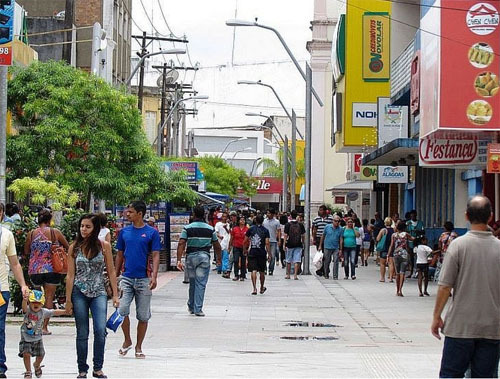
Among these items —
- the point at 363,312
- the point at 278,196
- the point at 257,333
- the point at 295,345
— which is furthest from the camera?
the point at 278,196

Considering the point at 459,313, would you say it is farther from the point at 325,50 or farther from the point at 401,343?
the point at 325,50

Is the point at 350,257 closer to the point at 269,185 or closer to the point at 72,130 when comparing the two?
the point at 72,130

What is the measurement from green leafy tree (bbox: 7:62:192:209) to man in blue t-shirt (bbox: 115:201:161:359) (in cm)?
1113

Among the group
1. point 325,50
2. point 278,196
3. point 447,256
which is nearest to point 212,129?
point 278,196

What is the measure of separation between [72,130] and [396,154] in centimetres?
1142

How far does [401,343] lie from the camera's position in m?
14.7

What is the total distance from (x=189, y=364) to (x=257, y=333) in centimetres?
390

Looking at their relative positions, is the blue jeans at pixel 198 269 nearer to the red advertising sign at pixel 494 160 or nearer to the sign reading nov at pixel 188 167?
the red advertising sign at pixel 494 160

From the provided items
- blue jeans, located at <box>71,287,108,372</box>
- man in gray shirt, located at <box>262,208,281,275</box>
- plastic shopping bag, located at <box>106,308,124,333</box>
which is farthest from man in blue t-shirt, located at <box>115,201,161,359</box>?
man in gray shirt, located at <box>262,208,281,275</box>

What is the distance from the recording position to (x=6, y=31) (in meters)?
19.2

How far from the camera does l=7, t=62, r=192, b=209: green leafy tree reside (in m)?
24.5

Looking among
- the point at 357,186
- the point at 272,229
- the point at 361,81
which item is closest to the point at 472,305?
the point at 272,229

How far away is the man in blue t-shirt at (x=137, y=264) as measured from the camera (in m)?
12.8

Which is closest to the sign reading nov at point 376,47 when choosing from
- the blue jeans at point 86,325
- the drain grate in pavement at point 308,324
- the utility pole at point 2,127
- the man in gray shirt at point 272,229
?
the man in gray shirt at point 272,229
